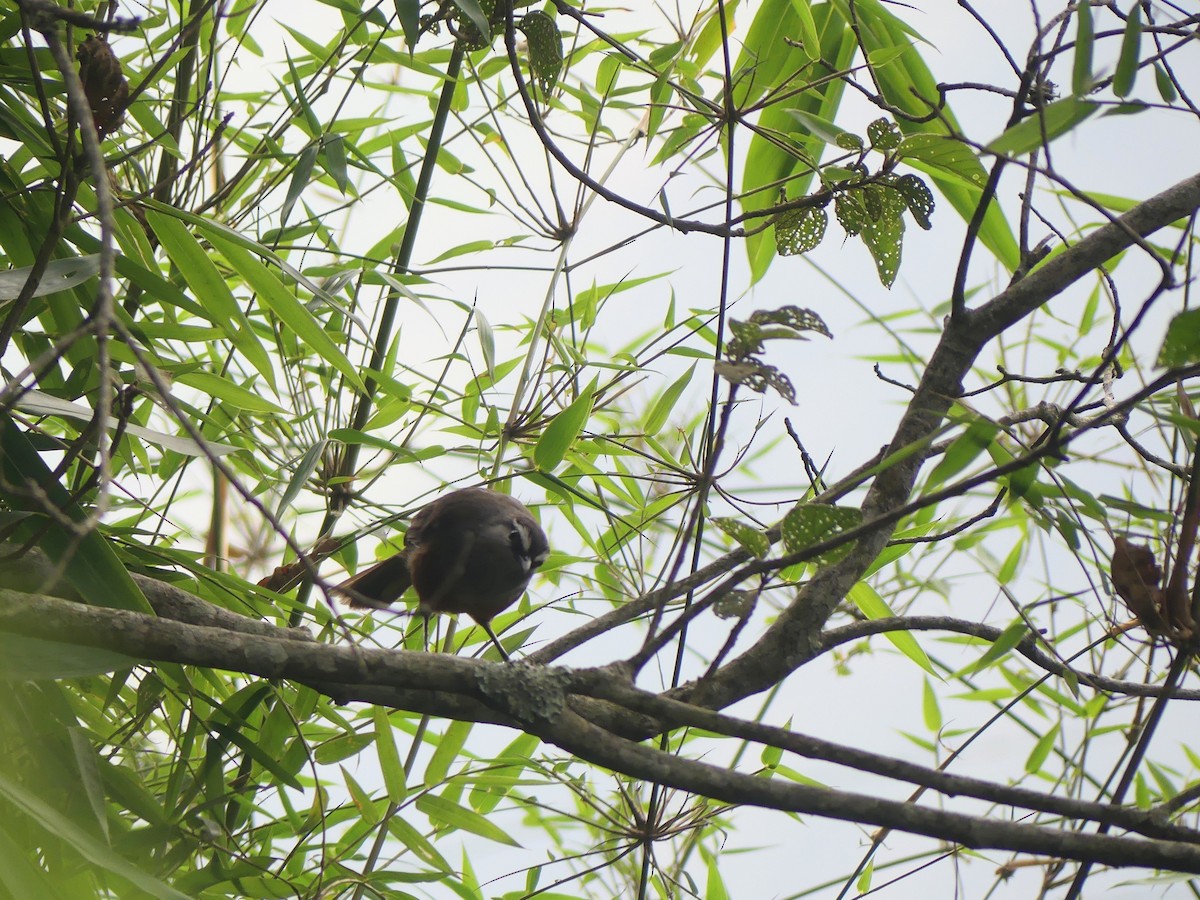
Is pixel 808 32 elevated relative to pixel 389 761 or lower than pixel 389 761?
elevated

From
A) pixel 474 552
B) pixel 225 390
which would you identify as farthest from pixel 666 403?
pixel 225 390

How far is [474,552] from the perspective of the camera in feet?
6.03

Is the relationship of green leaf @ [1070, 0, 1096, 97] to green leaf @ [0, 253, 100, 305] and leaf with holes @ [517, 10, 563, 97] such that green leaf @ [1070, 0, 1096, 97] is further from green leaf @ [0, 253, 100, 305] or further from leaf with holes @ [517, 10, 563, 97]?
green leaf @ [0, 253, 100, 305]

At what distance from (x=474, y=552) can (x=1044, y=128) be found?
1324 millimetres

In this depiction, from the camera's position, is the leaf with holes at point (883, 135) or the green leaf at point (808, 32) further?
the green leaf at point (808, 32)

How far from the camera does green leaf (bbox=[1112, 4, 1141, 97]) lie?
78 centimetres

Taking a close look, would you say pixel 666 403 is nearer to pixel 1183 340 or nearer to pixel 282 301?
pixel 282 301

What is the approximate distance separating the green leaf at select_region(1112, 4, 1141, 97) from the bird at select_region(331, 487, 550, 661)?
1253mm

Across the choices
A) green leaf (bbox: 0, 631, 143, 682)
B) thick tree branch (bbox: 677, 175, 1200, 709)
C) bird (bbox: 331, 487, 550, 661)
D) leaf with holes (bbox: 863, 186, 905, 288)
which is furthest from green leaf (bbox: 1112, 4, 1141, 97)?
bird (bbox: 331, 487, 550, 661)

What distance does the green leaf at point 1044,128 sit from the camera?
699 mm

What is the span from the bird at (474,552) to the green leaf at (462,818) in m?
0.28

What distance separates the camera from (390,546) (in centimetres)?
209

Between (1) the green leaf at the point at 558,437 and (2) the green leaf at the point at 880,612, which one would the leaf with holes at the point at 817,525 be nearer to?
(1) the green leaf at the point at 558,437

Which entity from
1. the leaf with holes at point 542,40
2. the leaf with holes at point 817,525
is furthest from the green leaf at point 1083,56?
the leaf with holes at point 542,40
